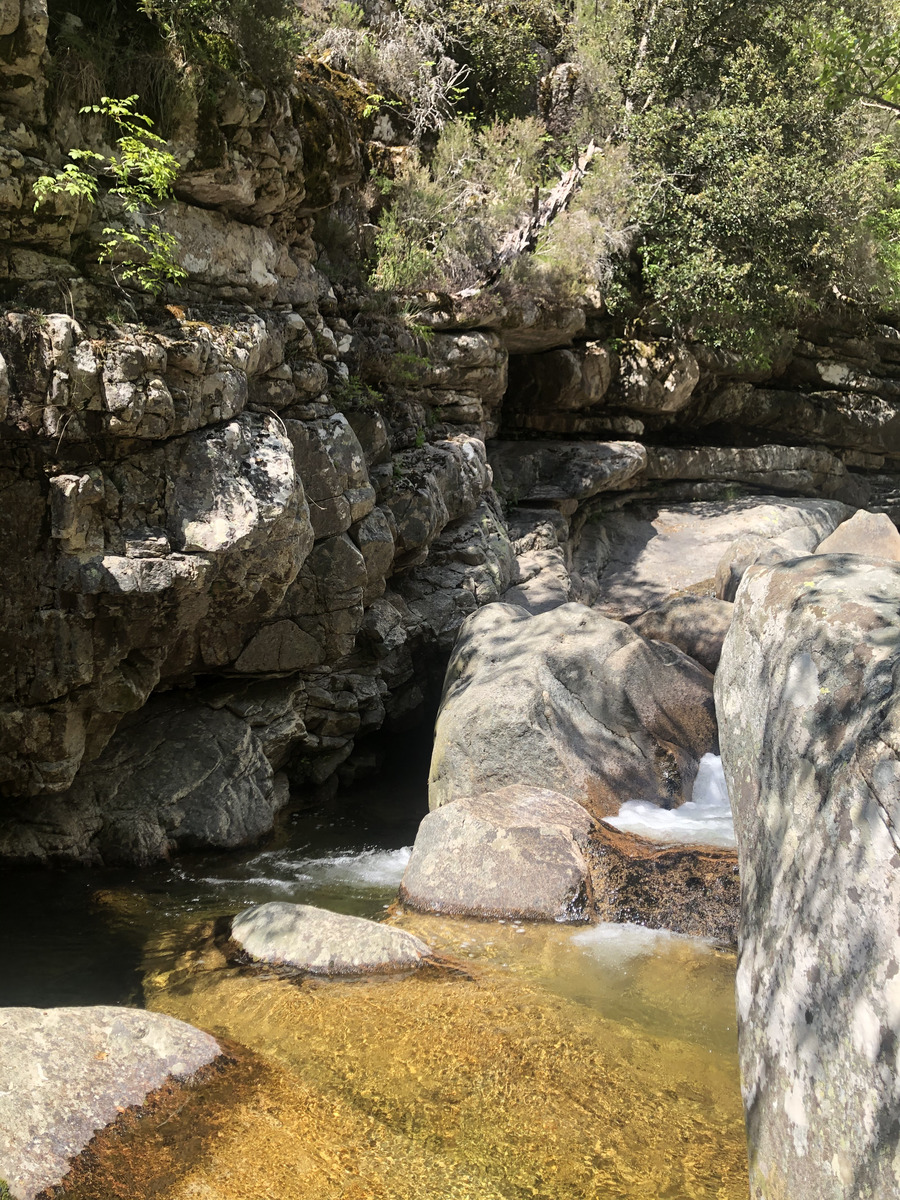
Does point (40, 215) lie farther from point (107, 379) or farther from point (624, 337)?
point (624, 337)

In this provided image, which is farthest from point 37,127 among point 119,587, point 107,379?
point 119,587

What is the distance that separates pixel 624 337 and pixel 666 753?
10.3m

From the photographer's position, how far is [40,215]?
6.77 meters

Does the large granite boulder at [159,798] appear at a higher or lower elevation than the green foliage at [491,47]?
lower

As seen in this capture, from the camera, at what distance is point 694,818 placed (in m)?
7.85

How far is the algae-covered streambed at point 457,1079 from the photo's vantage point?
141 inches

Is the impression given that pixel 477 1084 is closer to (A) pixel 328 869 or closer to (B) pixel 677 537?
(A) pixel 328 869

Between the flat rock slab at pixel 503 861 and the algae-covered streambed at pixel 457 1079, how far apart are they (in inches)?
7.7

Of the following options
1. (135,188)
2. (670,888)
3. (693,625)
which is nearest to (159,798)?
(670,888)

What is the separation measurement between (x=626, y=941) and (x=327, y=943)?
1.97 meters

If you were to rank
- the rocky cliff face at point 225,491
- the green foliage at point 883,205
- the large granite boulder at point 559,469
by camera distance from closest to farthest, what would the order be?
1. the rocky cliff face at point 225,491
2. the green foliage at point 883,205
3. the large granite boulder at point 559,469

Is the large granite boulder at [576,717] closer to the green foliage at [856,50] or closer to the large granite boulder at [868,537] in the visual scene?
the large granite boulder at [868,537]

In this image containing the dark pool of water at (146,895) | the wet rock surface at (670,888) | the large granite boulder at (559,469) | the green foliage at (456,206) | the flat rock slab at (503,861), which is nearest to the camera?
the wet rock surface at (670,888)

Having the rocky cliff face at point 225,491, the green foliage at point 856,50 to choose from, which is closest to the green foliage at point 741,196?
the green foliage at point 856,50
